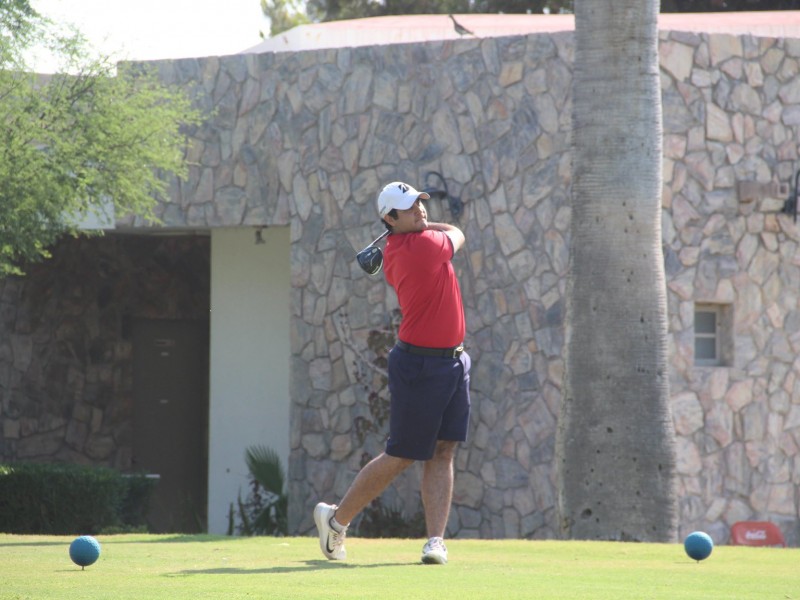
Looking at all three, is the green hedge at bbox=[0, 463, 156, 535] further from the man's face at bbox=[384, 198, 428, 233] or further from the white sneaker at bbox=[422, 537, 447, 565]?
the man's face at bbox=[384, 198, 428, 233]

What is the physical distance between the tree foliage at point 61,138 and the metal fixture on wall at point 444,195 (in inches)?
109

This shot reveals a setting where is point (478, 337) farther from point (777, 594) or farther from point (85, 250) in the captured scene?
point (777, 594)

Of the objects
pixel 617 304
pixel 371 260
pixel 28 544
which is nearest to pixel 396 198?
pixel 371 260

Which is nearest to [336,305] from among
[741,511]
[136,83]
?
[136,83]

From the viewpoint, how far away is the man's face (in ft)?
23.6

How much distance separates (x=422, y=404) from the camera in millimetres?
7133

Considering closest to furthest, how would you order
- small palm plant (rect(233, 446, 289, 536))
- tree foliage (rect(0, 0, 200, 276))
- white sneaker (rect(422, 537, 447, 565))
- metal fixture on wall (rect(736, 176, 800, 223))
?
1. white sneaker (rect(422, 537, 447, 565))
2. tree foliage (rect(0, 0, 200, 276))
3. metal fixture on wall (rect(736, 176, 800, 223))
4. small palm plant (rect(233, 446, 289, 536))

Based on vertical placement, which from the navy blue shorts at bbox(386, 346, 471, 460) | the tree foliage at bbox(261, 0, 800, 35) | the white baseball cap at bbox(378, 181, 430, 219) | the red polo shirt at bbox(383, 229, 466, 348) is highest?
the tree foliage at bbox(261, 0, 800, 35)

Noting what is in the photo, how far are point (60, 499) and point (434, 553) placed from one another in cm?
783

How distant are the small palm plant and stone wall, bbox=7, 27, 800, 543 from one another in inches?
41.6

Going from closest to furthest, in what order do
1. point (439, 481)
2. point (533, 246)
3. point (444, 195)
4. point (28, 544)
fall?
point (439, 481)
point (28, 544)
point (533, 246)
point (444, 195)

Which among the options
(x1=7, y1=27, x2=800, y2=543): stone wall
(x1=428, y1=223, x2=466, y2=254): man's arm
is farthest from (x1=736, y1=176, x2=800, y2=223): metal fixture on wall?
(x1=428, y1=223, x2=466, y2=254): man's arm

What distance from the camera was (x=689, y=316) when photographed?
45.3ft

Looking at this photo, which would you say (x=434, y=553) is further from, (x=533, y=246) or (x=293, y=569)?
(x=533, y=246)
